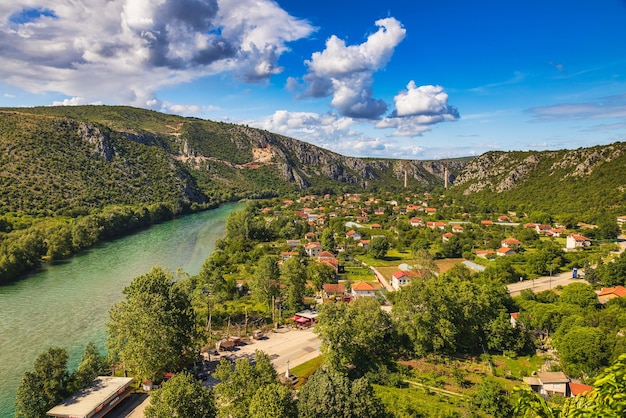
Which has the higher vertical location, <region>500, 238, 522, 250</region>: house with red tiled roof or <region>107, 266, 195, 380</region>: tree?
<region>107, 266, 195, 380</region>: tree

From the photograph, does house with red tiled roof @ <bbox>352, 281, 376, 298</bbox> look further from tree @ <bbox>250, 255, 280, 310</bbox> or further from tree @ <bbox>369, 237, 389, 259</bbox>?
tree @ <bbox>369, 237, 389, 259</bbox>

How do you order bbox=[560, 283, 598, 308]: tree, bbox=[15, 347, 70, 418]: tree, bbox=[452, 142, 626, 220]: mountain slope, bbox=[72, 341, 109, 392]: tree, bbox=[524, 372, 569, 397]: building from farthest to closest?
bbox=[452, 142, 626, 220]: mountain slope
bbox=[560, 283, 598, 308]: tree
bbox=[524, 372, 569, 397]: building
bbox=[72, 341, 109, 392]: tree
bbox=[15, 347, 70, 418]: tree

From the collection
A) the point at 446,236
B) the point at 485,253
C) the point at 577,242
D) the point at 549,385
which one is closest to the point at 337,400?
the point at 549,385

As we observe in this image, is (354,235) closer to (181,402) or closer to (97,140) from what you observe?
(181,402)

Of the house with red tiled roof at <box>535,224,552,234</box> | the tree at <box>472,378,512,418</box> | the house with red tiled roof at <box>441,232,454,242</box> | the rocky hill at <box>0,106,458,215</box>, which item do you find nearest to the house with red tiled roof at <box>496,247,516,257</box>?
the house with red tiled roof at <box>441,232,454,242</box>

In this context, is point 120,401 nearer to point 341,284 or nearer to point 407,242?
point 341,284

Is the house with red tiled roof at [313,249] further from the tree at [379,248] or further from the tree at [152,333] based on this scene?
the tree at [152,333]

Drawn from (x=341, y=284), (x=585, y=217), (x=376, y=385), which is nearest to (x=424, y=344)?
(x=376, y=385)
